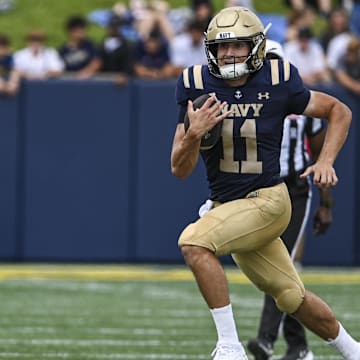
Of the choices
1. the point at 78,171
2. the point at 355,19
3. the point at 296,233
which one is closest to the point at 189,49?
the point at 78,171

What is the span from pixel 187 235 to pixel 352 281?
5.98m

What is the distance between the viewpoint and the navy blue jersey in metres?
5.71

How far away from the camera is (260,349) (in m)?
6.75

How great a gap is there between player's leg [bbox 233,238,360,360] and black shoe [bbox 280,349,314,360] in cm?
96

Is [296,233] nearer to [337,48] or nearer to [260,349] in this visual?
[260,349]

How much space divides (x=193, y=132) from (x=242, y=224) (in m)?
0.49

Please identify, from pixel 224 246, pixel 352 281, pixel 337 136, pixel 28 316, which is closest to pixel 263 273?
pixel 224 246

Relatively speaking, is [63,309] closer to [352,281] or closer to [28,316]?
[28,316]

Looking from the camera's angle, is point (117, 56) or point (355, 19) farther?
point (355, 19)

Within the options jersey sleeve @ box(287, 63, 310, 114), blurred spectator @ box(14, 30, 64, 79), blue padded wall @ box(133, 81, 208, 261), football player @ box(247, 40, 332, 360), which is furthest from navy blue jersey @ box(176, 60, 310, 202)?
blurred spectator @ box(14, 30, 64, 79)

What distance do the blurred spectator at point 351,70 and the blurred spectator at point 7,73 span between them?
2.97 metres

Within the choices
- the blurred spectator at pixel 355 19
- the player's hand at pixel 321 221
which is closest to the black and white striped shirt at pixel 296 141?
the player's hand at pixel 321 221

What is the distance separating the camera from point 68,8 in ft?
64.7

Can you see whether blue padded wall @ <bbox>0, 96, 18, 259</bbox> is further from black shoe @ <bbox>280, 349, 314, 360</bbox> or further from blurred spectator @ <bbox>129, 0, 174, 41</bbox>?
black shoe @ <bbox>280, 349, 314, 360</bbox>
